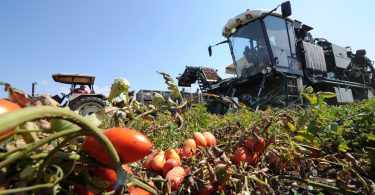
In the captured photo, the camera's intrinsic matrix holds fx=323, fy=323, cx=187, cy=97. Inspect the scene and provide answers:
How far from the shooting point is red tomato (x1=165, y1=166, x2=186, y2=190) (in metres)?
1.19

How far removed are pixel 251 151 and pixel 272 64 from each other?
8245 mm

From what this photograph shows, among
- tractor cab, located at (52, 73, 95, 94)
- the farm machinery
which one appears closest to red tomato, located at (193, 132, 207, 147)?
the farm machinery

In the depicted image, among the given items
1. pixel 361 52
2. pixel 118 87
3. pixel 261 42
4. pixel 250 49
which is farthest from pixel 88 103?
pixel 361 52

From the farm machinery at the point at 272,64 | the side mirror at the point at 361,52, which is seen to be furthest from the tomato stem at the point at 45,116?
the side mirror at the point at 361,52

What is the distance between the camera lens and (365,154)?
153 cm

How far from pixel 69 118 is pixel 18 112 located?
0.08m

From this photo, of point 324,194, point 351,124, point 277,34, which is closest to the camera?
point 324,194

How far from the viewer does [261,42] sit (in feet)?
31.7

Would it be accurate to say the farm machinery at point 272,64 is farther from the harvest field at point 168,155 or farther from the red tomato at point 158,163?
the red tomato at point 158,163

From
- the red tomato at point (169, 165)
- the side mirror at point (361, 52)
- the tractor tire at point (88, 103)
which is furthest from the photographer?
the side mirror at point (361, 52)

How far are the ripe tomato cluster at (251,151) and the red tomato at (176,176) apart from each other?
0.92 ft

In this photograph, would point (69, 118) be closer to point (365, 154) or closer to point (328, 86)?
point (365, 154)

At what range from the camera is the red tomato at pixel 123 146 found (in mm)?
661

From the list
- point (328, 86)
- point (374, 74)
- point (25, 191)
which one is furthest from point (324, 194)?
point (374, 74)
